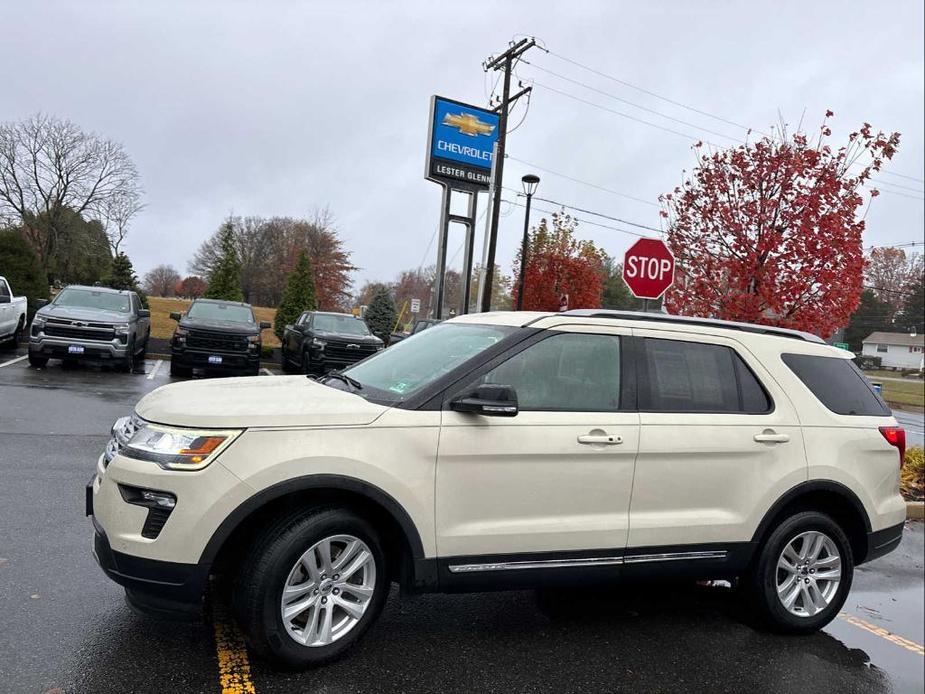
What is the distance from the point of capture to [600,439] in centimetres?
364

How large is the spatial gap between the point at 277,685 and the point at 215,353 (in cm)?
1209

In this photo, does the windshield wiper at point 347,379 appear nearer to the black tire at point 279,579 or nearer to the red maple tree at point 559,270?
the black tire at point 279,579

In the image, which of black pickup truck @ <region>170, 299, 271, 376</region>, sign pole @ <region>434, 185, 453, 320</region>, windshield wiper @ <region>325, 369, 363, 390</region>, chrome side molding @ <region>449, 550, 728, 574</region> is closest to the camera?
chrome side molding @ <region>449, 550, 728, 574</region>

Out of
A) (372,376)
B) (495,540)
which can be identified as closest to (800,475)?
(495,540)

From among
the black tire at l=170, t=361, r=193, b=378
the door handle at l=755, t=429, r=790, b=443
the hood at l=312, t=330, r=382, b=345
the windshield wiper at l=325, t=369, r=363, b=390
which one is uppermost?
the windshield wiper at l=325, t=369, r=363, b=390

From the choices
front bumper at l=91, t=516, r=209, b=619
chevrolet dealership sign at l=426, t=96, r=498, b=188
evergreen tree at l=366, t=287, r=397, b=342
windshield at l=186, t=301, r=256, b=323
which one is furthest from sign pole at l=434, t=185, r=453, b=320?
evergreen tree at l=366, t=287, r=397, b=342

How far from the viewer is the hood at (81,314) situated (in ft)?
42.1

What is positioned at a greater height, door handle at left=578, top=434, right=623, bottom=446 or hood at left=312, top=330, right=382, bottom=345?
hood at left=312, top=330, right=382, bottom=345

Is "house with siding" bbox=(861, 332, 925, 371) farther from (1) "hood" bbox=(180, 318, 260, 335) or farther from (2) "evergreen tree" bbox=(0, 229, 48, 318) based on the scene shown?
(2) "evergreen tree" bbox=(0, 229, 48, 318)

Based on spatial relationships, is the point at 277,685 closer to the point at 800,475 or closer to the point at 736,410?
the point at 736,410

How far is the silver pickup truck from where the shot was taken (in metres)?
12.8

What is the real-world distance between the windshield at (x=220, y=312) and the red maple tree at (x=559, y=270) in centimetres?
1535

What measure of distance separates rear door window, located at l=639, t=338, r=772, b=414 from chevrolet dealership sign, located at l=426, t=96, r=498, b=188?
62.4 feet

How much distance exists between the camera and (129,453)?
3.11 m
